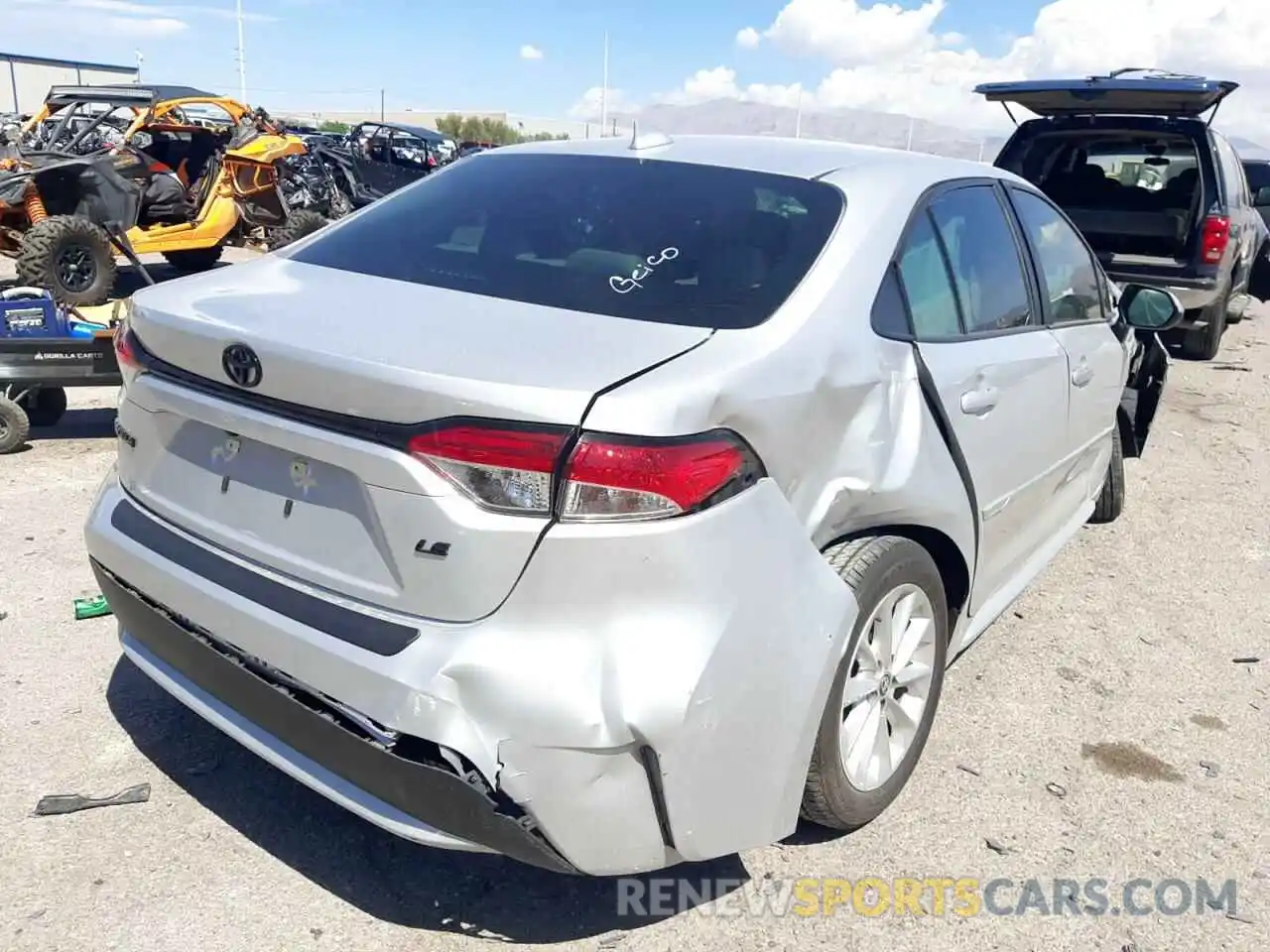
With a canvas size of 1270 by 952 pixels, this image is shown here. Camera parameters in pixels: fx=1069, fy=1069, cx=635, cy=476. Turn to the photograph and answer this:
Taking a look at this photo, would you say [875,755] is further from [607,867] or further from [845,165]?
[845,165]

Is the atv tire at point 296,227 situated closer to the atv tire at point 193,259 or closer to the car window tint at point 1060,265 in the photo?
the atv tire at point 193,259

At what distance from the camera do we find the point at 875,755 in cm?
262

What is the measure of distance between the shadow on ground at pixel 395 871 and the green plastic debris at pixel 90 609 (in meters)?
0.88

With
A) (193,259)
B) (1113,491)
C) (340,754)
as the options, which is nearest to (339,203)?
(193,259)

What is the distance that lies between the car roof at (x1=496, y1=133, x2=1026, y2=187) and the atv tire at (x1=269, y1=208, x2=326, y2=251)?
28.0ft

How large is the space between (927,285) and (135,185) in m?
9.59

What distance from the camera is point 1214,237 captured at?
796cm

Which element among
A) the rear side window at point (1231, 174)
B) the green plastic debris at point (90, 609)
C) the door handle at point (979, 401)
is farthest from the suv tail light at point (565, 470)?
the rear side window at point (1231, 174)

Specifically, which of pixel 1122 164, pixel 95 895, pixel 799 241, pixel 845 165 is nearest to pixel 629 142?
pixel 845 165

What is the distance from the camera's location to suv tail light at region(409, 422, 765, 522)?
1.83m

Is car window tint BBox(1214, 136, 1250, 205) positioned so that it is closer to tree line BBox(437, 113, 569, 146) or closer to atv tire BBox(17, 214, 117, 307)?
atv tire BBox(17, 214, 117, 307)

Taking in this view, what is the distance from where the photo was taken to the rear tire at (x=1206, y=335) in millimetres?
8672

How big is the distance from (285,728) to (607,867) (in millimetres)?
702

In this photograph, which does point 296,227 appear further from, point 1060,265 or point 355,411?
point 355,411
